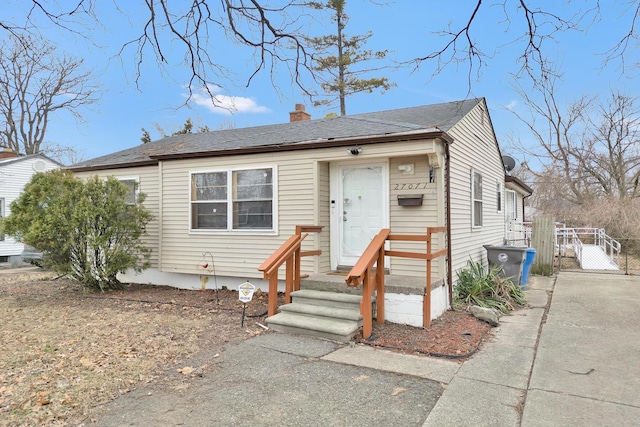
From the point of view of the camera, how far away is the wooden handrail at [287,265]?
5.39m

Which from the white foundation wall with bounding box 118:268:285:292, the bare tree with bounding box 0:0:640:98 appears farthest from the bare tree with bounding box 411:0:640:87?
the white foundation wall with bounding box 118:268:285:292

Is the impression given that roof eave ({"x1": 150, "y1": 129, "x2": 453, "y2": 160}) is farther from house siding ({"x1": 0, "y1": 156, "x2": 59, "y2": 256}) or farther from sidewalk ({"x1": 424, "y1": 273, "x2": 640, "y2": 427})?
house siding ({"x1": 0, "y1": 156, "x2": 59, "y2": 256})

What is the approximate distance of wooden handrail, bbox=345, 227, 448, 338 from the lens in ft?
15.6

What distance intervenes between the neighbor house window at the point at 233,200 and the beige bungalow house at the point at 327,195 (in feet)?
0.06

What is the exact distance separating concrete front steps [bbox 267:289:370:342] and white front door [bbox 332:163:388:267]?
123 cm

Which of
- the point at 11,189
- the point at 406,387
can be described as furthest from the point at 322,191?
the point at 11,189

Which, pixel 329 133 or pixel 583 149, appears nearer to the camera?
pixel 329 133

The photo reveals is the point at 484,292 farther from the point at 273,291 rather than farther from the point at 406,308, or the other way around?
the point at 273,291

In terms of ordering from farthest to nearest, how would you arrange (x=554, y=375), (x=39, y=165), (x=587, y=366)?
(x=39, y=165) < (x=587, y=366) < (x=554, y=375)

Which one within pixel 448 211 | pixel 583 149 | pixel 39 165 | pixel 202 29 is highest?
pixel 583 149

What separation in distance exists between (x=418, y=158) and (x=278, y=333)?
10.8 ft

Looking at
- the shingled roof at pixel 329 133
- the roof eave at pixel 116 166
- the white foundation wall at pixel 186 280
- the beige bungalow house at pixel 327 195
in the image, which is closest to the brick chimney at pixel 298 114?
the shingled roof at pixel 329 133

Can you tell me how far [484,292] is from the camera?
6.89 meters

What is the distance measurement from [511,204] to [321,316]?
32.2 feet
